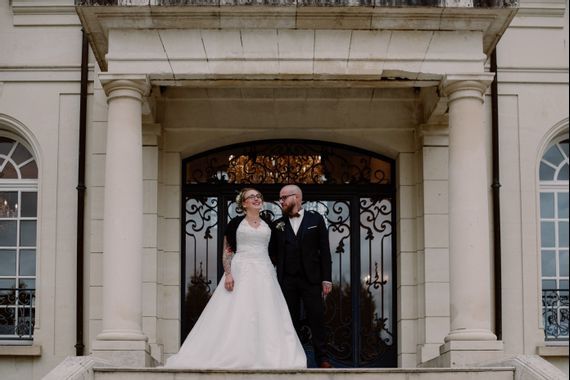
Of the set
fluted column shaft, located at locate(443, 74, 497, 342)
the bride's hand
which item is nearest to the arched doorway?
the bride's hand

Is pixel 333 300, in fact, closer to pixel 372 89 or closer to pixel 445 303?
pixel 445 303

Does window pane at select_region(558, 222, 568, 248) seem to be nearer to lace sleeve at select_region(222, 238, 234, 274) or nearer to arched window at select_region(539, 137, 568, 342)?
arched window at select_region(539, 137, 568, 342)

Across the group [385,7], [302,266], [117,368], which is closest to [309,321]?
[302,266]

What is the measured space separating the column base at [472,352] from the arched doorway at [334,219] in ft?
10.2

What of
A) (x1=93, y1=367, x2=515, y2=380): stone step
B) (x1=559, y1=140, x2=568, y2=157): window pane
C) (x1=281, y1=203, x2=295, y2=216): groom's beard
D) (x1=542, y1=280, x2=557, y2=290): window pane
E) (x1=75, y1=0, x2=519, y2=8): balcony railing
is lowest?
(x1=93, y1=367, x2=515, y2=380): stone step

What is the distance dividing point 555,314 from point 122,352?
623cm

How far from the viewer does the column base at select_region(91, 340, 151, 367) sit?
16125 millimetres

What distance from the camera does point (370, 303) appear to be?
19.6 metres

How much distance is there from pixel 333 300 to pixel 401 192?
1.71 meters

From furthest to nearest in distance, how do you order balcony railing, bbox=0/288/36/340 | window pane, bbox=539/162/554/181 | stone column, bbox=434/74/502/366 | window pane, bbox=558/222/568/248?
window pane, bbox=539/162/554/181 → window pane, bbox=558/222/568/248 → balcony railing, bbox=0/288/36/340 → stone column, bbox=434/74/502/366

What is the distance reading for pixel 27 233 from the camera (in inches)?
774

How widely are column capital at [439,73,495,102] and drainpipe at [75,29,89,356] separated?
4.86m

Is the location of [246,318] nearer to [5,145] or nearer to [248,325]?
[248,325]

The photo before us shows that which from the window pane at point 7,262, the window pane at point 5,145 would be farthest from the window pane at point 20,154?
the window pane at point 7,262
